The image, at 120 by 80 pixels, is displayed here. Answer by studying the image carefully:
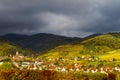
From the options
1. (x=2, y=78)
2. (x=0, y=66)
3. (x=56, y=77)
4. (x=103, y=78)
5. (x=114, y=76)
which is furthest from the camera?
(x=0, y=66)

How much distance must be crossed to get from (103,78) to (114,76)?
429 centimetres

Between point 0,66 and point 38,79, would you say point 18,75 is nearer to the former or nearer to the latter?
point 38,79

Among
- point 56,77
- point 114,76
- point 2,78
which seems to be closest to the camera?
point 2,78

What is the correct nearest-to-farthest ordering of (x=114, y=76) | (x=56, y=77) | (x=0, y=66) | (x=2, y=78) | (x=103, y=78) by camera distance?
(x=2, y=78)
(x=56, y=77)
(x=103, y=78)
(x=114, y=76)
(x=0, y=66)

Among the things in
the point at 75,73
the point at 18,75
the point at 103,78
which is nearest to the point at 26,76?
the point at 18,75

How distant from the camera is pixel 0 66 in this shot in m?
54.6

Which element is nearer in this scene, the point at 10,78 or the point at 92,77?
the point at 10,78

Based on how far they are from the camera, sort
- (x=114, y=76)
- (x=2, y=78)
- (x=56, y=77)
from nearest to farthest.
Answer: (x=2, y=78) < (x=56, y=77) < (x=114, y=76)

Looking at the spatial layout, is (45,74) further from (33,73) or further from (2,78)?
(2,78)

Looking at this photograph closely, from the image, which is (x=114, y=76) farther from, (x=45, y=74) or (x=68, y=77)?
(x=45, y=74)

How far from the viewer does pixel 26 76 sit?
38.1 metres

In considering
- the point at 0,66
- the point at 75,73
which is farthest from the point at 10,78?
the point at 0,66

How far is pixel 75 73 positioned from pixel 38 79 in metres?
5.74

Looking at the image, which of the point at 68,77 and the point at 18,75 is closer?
the point at 18,75
